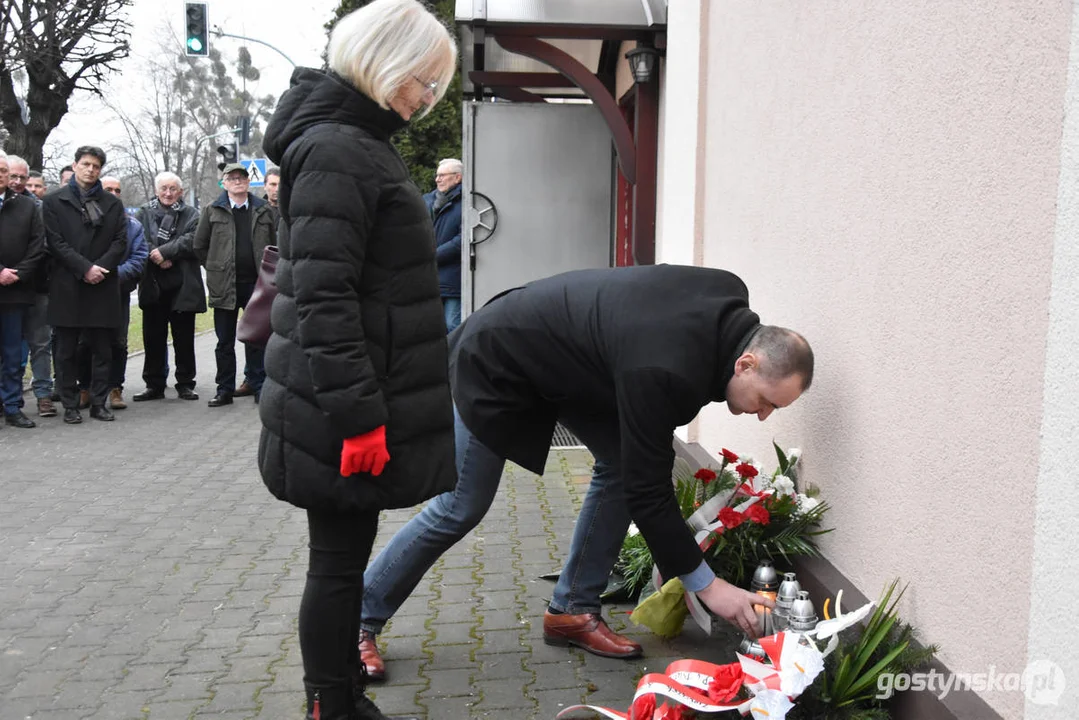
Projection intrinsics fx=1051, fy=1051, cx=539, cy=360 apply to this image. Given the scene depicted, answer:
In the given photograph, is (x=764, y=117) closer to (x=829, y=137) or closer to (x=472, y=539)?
(x=829, y=137)

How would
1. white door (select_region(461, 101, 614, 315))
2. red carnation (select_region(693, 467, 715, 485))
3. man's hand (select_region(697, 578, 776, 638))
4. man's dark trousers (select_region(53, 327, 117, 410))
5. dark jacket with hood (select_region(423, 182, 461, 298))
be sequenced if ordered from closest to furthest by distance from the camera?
man's hand (select_region(697, 578, 776, 638))
red carnation (select_region(693, 467, 715, 485))
man's dark trousers (select_region(53, 327, 117, 410))
white door (select_region(461, 101, 614, 315))
dark jacket with hood (select_region(423, 182, 461, 298))

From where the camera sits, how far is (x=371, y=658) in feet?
11.2

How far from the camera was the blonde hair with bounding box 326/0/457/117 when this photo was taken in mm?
2516

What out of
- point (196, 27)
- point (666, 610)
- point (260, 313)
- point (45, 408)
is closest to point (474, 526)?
point (666, 610)

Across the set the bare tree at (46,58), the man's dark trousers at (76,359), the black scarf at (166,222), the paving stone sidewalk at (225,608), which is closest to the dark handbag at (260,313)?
the paving stone sidewalk at (225,608)

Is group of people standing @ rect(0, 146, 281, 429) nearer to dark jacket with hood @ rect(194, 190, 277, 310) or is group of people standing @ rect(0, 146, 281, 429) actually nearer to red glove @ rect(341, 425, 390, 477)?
dark jacket with hood @ rect(194, 190, 277, 310)

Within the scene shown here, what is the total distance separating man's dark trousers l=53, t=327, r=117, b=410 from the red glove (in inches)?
249

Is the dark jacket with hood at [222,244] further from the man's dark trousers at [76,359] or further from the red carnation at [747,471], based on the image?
the red carnation at [747,471]

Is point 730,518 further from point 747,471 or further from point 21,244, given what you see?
point 21,244

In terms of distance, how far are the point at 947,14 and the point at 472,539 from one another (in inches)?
127

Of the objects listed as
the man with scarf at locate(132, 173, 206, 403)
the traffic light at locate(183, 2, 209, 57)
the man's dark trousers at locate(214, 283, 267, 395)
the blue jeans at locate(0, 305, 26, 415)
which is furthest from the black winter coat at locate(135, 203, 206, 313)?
the traffic light at locate(183, 2, 209, 57)

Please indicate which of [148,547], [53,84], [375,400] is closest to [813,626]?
[375,400]

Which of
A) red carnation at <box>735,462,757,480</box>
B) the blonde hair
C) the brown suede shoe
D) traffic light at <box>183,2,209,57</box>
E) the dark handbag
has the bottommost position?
the brown suede shoe

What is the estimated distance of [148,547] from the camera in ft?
16.4
